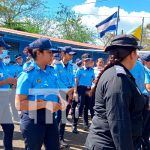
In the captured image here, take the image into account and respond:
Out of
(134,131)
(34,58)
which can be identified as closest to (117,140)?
(134,131)

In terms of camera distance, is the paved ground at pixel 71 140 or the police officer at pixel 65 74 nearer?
the paved ground at pixel 71 140

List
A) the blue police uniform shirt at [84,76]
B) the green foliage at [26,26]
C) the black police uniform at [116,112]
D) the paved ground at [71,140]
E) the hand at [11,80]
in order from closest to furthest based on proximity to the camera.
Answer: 1. the black police uniform at [116,112]
2. the hand at [11,80]
3. the paved ground at [71,140]
4. the blue police uniform shirt at [84,76]
5. the green foliage at [26,26]

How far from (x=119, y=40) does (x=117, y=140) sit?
70 cm

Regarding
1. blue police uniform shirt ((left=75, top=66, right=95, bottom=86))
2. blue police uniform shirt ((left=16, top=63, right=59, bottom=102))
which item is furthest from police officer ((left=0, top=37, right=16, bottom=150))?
blue police uniform shirt ((left=75, top=66, right=95, bottom=86))

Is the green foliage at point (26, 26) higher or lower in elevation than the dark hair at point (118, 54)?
higher

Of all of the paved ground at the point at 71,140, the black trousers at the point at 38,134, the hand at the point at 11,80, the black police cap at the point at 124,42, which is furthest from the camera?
the paved ground at the point at 71,140

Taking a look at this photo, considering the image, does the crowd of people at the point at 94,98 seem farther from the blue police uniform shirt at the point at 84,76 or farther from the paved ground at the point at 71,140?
the blue police uniform shirt at the point at 84,76

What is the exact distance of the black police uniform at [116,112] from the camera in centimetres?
225

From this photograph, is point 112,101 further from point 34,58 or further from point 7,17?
point 7,17

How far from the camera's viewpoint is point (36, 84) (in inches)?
144

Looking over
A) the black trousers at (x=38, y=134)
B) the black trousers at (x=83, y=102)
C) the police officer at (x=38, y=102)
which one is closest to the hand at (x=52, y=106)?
the police officer at (x=38, y=102)

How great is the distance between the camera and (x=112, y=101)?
7.42 feet

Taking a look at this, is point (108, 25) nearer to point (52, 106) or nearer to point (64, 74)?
point (64, 74)

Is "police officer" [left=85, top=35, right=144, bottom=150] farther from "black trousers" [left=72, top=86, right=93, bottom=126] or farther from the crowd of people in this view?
"black trousers" [left=72, top=86, right=93, bottom=126]
